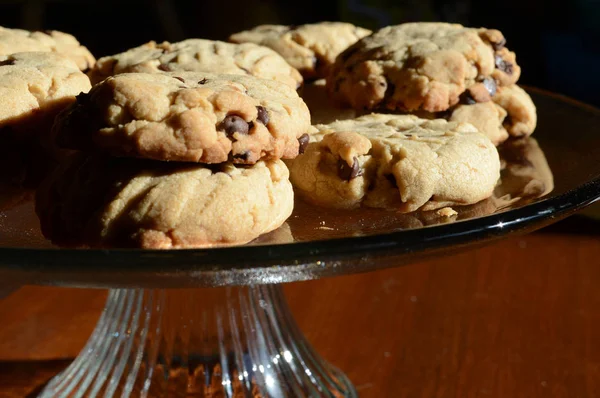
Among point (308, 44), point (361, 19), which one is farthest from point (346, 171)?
point (361, 19)

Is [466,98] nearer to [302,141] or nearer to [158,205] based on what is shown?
[302,141]

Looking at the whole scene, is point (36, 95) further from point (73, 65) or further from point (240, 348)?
point (240, 348)

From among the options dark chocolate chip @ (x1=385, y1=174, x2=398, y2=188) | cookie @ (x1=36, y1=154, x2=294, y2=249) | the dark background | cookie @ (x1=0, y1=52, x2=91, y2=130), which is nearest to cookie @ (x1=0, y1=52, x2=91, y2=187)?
cookie @ (x1=0, y1=52, x2=91, y2=130)

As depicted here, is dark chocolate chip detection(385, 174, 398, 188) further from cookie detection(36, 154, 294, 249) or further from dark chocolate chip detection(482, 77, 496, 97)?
dark chocolate chip detection(482, 77, 496, 97)

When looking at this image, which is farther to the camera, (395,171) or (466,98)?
(466,98)

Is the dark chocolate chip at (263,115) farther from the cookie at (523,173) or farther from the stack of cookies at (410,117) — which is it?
the cookie at (523,173)
